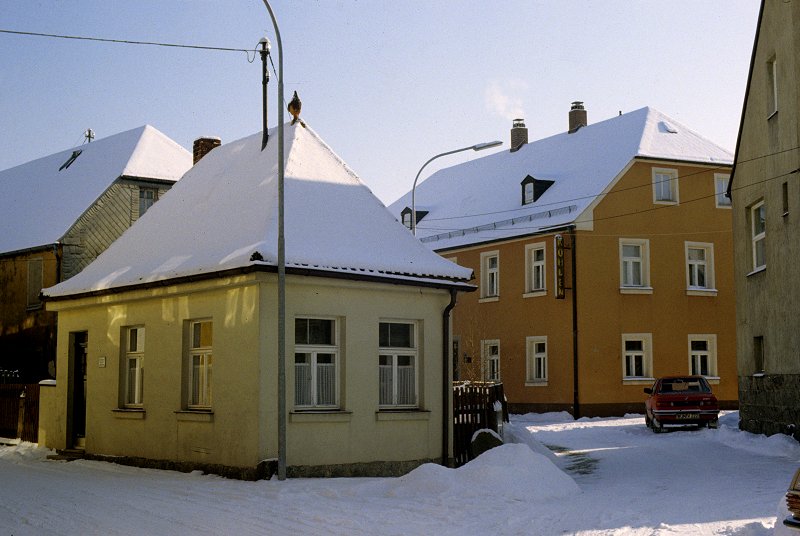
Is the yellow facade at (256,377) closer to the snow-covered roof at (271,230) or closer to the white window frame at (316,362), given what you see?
the white window frame at (316,362)

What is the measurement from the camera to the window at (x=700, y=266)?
1553 inches

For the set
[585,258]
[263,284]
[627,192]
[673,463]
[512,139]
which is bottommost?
[673,463]

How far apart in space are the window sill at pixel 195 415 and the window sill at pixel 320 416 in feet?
5.15

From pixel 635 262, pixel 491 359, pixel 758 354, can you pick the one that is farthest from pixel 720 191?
pixel 758 354

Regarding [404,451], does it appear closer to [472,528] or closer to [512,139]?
[472,528]

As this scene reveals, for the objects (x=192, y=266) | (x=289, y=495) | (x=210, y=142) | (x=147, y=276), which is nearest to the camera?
(x=289, y=495)

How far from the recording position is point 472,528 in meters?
11.9

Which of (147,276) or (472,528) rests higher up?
(147,276)

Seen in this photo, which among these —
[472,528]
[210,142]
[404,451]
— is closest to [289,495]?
[472,528]

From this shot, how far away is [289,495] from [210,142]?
613 inches

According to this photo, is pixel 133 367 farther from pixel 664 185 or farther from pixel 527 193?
pixel 527 193

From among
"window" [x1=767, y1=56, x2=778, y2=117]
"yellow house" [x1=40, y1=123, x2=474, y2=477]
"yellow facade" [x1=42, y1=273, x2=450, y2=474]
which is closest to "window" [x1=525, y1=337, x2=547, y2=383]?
"window" [x1=767, y1=56, x2=778, y2=117]

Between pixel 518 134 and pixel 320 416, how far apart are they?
114ft

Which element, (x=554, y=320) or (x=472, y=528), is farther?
(x=554, y=320)
